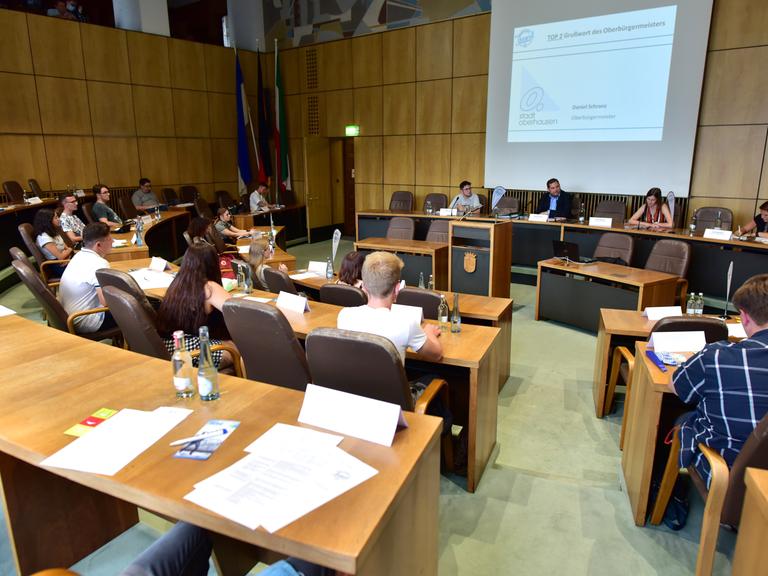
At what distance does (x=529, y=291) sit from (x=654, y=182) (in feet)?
7.68

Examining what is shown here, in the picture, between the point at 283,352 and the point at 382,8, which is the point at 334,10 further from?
the point at 283,352

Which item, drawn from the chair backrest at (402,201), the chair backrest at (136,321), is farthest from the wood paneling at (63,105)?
the chair backrest at (136,321)

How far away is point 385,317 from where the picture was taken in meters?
2.20

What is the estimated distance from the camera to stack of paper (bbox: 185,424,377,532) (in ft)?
3.75

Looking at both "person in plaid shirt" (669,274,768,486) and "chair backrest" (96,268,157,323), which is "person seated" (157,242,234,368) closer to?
"chair backrest" (96,268,157,323)

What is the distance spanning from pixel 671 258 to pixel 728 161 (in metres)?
2.89

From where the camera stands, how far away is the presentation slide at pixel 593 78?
21.8 ft

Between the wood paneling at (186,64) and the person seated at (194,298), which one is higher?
the wood paneling at (186,64)

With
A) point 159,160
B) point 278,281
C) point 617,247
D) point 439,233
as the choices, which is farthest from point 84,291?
point 159,160

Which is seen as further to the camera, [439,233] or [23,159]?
[23,159]

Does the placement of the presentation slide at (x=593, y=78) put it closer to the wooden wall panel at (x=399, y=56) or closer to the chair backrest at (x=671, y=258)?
the wooden wall panel at (x=399, y=56)

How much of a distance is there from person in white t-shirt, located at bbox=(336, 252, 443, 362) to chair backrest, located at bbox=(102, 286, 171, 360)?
96 centimetres

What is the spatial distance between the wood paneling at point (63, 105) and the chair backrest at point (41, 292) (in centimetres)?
627

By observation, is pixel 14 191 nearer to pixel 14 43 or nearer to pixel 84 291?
pixel 14 43
